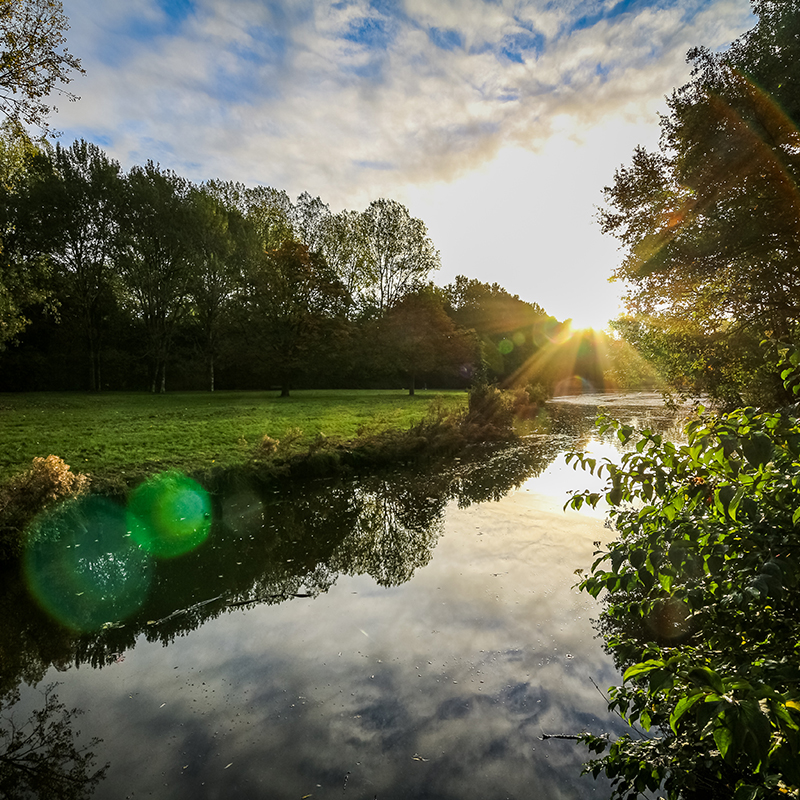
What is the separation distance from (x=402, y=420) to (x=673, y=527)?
20003 mm

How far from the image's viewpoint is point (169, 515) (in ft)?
32.2

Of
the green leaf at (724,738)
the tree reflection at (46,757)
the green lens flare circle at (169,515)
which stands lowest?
the tree reflection at (46,757)

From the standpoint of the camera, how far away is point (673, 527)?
2385 mm

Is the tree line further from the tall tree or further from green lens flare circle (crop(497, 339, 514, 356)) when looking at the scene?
green lens flare circle (crop(497, 339, 514, 356))

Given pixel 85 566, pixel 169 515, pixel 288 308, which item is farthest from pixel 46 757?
pixel 288 308

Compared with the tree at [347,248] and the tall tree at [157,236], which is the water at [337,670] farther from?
the tree at [347,248]

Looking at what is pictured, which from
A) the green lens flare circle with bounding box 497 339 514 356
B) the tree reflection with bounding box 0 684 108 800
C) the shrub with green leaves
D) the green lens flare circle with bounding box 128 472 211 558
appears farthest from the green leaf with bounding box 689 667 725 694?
the green lens flare circle with bounding box 497 339 514 356

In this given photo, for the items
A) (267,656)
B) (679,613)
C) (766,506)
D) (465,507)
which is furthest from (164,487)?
(766,506)

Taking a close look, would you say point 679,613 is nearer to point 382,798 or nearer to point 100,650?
point 382,798

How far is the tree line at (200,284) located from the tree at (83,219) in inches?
2.8

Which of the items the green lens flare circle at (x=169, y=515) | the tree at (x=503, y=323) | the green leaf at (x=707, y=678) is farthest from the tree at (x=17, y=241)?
the tree at (x=503, y=323)

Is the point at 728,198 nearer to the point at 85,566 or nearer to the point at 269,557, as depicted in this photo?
the point at 269,557

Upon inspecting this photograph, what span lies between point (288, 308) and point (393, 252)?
12666mm

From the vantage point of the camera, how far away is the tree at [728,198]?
980 cm
